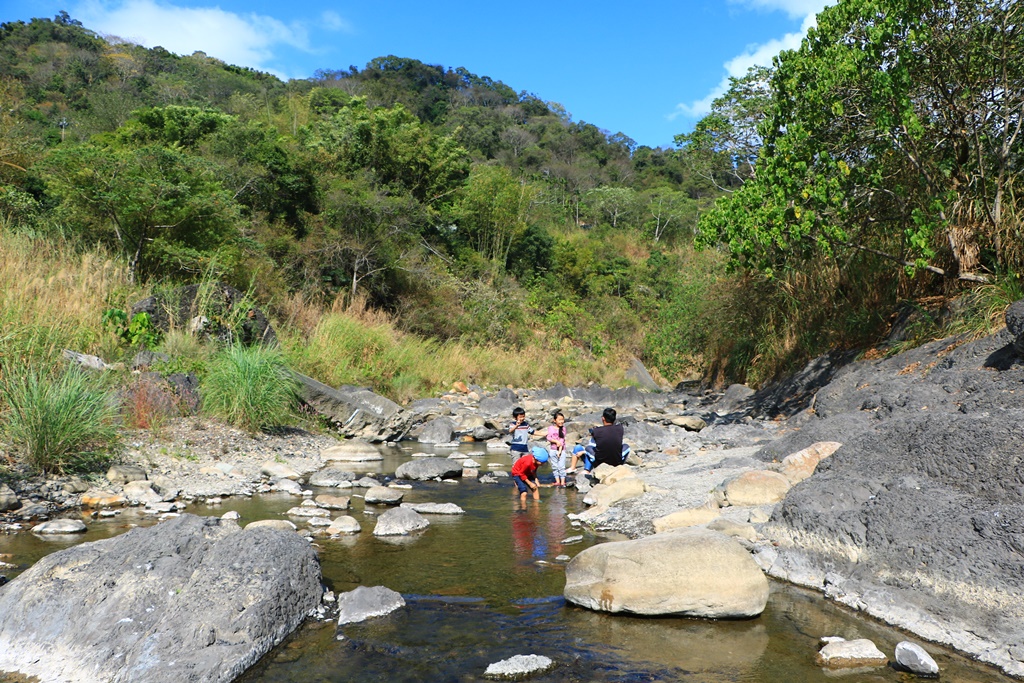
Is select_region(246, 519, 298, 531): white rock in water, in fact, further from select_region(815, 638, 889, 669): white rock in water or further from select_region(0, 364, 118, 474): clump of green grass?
select_region(815, 638, 889, 669): white rock in water

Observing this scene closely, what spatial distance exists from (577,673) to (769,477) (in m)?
3.47

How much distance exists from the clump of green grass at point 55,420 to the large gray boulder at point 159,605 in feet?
11.2

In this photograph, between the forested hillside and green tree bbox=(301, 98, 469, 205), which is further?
green tree bbox=(301, 98, 469, 205)

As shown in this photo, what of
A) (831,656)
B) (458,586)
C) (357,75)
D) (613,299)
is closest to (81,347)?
(458,586)

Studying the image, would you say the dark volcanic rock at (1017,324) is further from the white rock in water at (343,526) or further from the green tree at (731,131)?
the green tree at (731,131)

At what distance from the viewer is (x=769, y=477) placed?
21.7ft

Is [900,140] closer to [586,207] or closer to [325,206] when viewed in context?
[325,206]

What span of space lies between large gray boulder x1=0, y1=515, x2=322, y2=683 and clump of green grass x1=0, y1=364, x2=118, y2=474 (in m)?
3.42

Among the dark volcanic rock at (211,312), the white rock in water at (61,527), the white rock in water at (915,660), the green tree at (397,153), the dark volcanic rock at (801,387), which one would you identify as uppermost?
the green tree at (397,153)

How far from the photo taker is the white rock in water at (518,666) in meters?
3.75

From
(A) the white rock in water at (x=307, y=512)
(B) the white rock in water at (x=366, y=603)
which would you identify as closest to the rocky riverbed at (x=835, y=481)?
(A) the white rock in water at (x=307, y=512)

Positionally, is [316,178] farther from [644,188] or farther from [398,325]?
[644,188]

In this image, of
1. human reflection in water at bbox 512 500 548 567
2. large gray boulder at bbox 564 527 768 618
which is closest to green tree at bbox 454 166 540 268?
human reflection in water at bbox 512 500 548 567

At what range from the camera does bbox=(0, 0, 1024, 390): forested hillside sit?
9562 mm
